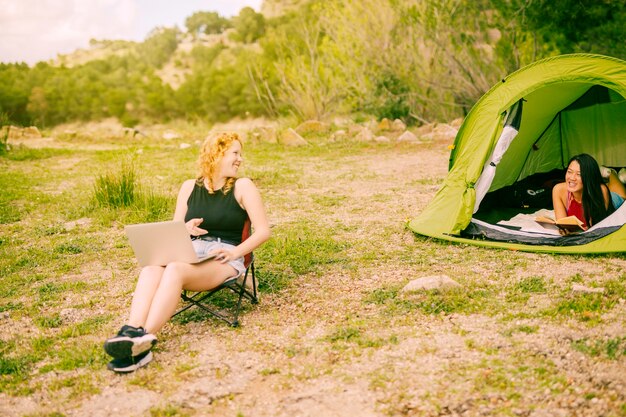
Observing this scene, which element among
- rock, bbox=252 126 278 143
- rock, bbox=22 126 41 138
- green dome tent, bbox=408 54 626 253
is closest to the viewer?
green dome tent, bbox=408 54 626 253

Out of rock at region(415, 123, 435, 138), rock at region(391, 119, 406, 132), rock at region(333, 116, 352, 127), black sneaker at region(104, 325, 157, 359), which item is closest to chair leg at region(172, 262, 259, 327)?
black sneaker at region(104, 325, 157, 359)

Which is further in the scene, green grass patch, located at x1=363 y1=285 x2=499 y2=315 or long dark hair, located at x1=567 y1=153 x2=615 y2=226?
long dark hair, located at x1=567 y1=153 x2=615 y2=226

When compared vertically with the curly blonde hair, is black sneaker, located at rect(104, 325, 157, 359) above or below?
below

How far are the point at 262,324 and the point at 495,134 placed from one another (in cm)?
287

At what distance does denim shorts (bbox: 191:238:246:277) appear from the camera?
367cm

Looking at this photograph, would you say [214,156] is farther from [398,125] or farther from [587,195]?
[398,125]

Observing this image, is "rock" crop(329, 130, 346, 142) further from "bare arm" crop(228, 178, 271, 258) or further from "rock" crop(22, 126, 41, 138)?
"bare arm" crop(228, 178, 271, 258)

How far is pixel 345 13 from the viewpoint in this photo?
47.3 feet

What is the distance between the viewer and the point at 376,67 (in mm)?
14328

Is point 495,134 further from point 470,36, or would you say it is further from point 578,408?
point 470,36

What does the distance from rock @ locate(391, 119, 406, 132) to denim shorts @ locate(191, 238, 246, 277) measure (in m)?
10.9

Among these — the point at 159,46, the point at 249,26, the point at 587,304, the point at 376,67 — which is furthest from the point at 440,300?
the point at 159,46

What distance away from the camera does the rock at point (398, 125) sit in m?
14.2

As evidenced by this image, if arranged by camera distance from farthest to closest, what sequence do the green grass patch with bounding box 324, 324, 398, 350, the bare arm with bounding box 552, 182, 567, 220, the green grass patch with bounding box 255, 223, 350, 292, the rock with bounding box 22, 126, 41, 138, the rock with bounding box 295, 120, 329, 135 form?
the rock with bounding box 22, 126, 41, 138 < the rock with bounding box 295, 120, 329, 135 < the bare arm with bounding box 552, 182, 567, 220 < the green grass patch with bounding box 255, 223, 350, 292 < the green grass patch with bounding box 324, 324, 398, 350
